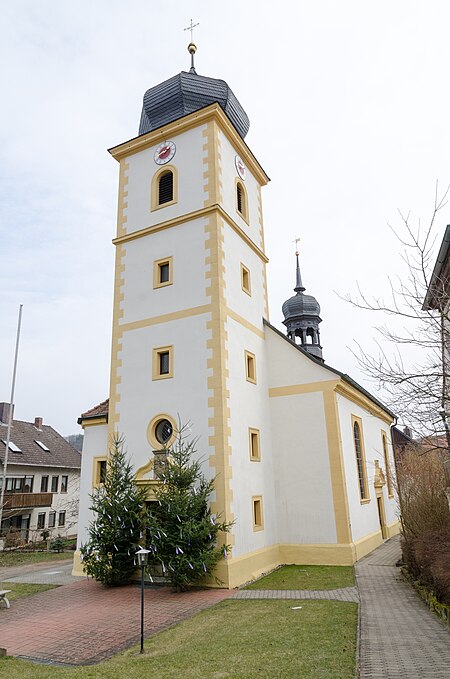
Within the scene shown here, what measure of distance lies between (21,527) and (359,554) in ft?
78.8

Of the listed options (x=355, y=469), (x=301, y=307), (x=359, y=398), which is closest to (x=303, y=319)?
(x=301, y=307)

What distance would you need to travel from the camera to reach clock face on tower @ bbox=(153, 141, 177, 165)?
18328 mm

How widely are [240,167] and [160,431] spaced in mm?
10636

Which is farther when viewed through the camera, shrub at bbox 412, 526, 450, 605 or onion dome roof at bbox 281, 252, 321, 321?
onion dome roof at bbox 281, 252, 321, 321

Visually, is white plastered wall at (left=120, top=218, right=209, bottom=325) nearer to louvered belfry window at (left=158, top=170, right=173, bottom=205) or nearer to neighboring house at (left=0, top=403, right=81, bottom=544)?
louvered belfry window at (left=158, top=170, right=173, bottom=205)

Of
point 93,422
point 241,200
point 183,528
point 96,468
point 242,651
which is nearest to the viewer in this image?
point 242,651

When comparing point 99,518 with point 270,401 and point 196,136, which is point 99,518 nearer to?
point 270,401

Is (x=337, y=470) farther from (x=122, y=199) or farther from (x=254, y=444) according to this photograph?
(x=122, y=199)

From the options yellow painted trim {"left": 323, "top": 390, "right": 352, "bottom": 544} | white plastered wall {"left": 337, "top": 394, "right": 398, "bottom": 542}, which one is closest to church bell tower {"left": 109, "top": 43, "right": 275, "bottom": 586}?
yellow painted trim {"left": 323, "top": 390, "right": 352, "bottom": 544}

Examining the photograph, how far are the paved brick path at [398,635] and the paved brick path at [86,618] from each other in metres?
3.56

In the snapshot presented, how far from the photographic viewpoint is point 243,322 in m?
16.9

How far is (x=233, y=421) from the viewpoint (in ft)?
48.1

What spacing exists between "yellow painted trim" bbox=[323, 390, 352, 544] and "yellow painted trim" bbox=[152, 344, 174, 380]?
5.23 meters

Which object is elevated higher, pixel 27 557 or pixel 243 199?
pixel 243 199
